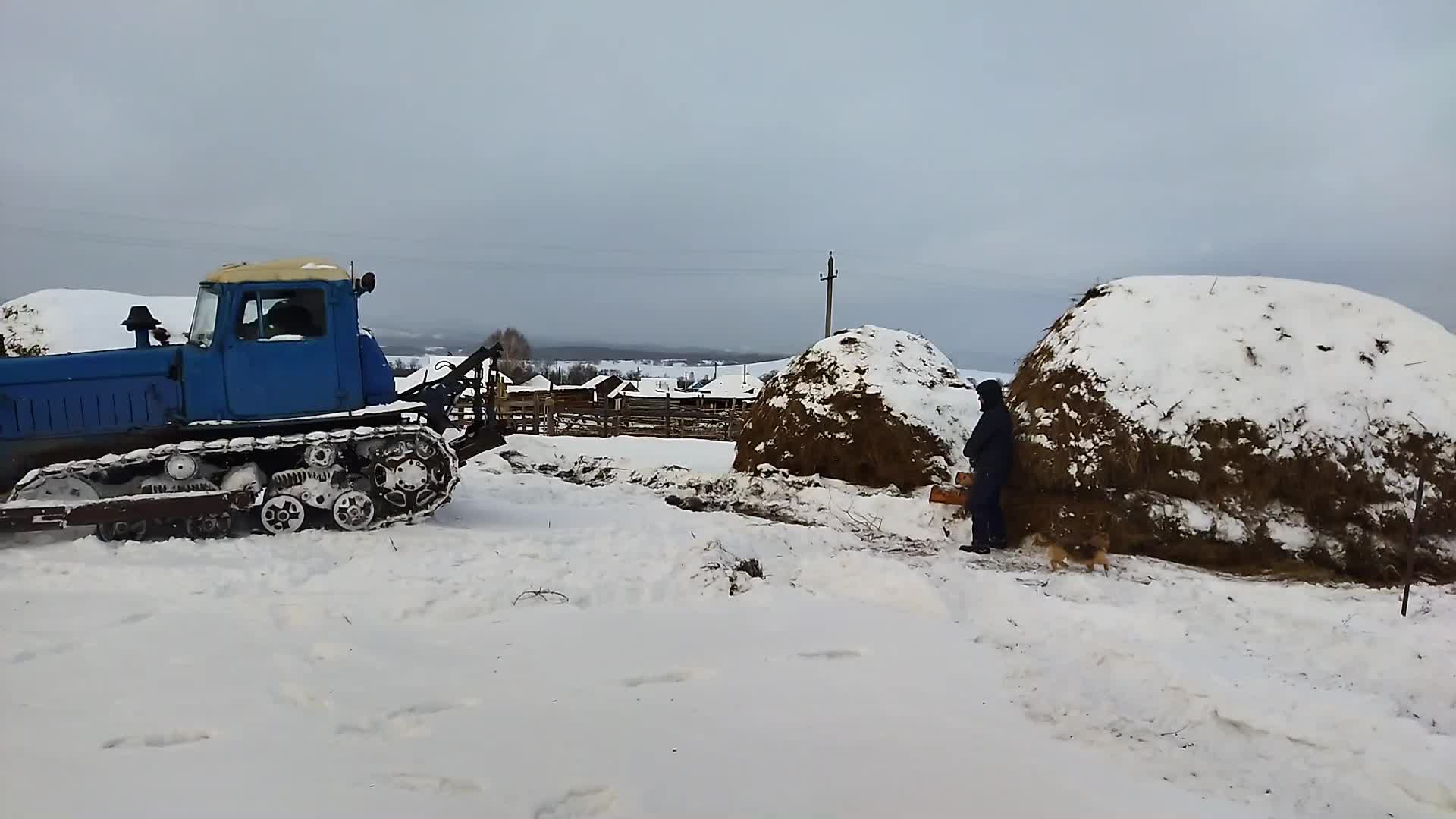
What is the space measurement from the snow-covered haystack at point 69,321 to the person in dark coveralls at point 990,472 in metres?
17.1

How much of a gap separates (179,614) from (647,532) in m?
3.82

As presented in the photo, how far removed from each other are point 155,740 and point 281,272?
5693 mm

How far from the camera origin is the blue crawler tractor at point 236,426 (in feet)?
23.4

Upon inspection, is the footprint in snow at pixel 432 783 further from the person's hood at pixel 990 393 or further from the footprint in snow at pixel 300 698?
the person's hood at pixel 990 393

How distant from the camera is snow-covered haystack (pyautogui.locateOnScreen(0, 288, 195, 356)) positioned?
18.0 m

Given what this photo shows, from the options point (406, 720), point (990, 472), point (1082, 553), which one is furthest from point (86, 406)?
point (1082, 553)

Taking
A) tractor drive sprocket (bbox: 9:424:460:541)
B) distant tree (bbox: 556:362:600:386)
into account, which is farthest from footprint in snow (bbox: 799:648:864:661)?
distant tree (bbox: 556:362:600:386)

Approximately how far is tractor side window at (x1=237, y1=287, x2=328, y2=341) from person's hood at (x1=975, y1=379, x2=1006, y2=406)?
22.5 ft

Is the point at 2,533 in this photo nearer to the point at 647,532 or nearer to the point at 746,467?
the point at 647,532

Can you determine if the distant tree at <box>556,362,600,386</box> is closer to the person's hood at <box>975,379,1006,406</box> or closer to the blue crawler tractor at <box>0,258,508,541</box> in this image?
the blue crawler tractor at <box>0,258,508,541</box>

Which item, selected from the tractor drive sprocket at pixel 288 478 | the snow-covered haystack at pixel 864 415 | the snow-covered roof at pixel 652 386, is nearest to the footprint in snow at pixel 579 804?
the tractor drive sprocket at pixel 288 478

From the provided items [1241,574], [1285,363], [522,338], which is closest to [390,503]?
[1241,574]

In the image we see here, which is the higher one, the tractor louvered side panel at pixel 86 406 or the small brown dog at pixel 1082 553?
the tractor louvered side panel at pixel 86 406

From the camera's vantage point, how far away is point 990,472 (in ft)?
27.2
